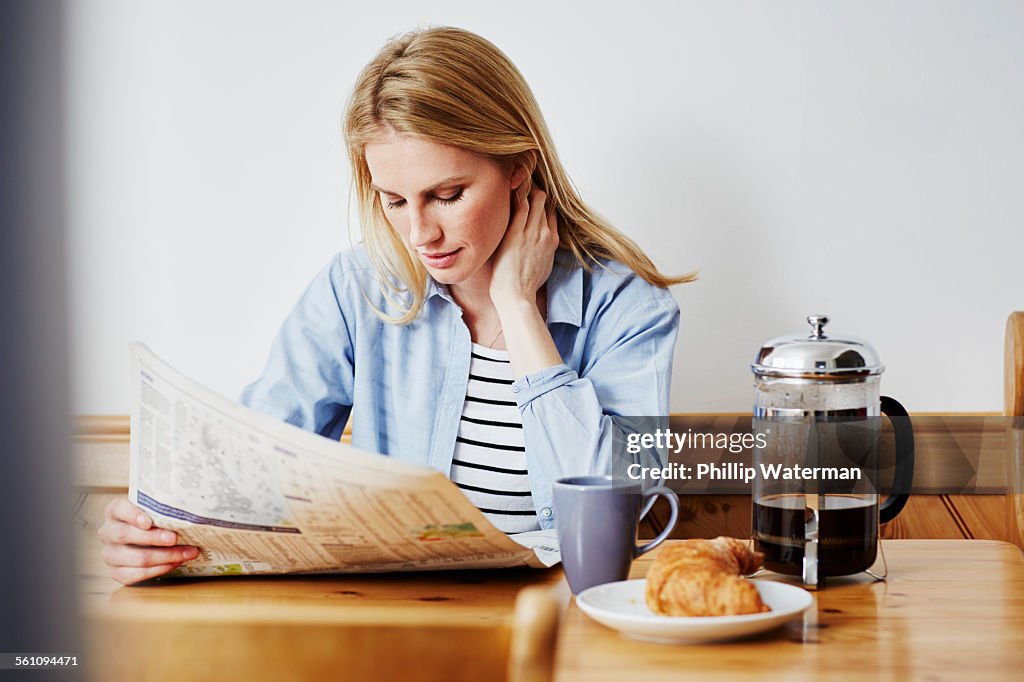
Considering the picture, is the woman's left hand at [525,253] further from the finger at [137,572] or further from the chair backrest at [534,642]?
the chair backrest at [534,642]

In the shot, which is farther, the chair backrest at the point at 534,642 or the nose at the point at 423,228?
the nose at the point at 423,228

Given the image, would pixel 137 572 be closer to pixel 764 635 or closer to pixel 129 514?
pixel 129 514

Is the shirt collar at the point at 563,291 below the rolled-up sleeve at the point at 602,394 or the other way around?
the other way around

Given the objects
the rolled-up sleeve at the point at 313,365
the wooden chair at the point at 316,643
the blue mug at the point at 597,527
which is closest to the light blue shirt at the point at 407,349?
the rolled-up sleeve at the point at 313,365

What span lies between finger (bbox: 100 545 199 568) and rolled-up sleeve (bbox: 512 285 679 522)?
408 mm

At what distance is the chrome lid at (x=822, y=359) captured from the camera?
70 centimetres

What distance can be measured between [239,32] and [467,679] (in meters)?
1.18

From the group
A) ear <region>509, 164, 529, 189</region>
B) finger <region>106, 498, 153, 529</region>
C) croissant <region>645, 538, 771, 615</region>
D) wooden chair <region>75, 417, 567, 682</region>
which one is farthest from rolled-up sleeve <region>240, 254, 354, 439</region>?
wooden chair <region>75, 417, 567, 682</region>

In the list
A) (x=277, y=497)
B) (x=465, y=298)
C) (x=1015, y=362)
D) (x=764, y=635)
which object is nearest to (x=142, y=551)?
(x=277, y=497)

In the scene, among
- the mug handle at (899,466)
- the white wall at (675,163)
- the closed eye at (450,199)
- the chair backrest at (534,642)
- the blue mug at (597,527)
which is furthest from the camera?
the white wall at (675,163)

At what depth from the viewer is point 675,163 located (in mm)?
1244

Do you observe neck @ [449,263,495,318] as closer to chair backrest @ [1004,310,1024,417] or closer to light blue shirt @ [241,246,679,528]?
light blue shirt @ [241,246,679,528]

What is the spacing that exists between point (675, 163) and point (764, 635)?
792 millimetres

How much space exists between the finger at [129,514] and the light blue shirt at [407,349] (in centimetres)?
36
